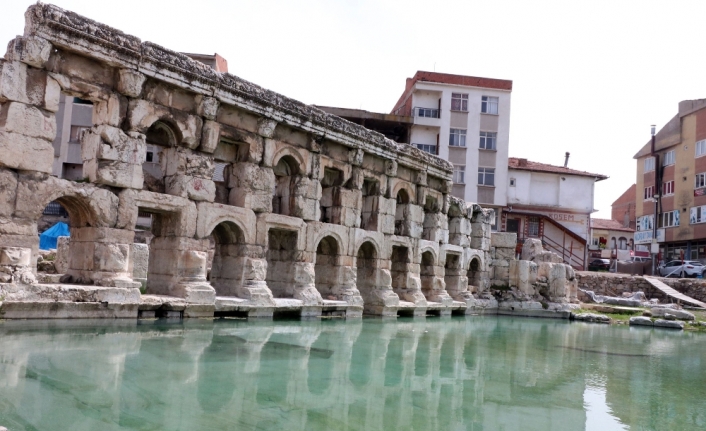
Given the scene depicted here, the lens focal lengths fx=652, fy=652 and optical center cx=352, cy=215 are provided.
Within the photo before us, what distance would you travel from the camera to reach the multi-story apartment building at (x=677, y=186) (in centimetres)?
3919

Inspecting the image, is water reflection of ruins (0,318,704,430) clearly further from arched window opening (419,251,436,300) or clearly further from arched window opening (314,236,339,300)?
arched window opening (419,251,436,300)

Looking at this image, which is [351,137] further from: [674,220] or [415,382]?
[674,220]

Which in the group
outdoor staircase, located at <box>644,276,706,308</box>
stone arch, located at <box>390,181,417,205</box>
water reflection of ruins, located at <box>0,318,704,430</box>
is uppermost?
stone arch, located at <box>390,181,417,205</box>

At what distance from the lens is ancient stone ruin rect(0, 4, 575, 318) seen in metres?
10.4

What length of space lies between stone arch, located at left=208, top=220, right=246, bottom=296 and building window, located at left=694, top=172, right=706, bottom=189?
34.0 meters

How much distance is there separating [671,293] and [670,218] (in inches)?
633

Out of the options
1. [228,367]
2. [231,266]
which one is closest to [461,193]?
[231,266]

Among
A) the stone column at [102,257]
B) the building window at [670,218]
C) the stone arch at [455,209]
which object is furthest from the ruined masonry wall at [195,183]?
the building window at [670,218]

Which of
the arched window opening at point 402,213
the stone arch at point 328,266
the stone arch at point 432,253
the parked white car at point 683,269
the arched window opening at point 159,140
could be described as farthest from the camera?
the parked white car at point 683,269

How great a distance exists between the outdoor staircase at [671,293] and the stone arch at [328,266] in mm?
16874

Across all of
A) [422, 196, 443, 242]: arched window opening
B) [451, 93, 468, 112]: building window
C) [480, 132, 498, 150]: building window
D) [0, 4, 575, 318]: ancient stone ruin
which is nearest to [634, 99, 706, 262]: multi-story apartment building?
[480, 132, 498, 150]: building window

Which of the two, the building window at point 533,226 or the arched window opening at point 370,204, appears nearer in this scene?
the arched window opening at point 370,204

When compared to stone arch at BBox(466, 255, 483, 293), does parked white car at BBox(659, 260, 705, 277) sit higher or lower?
higher

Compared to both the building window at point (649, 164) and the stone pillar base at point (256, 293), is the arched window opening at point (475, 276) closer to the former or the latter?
the stone pillar base at point (256, 293)
